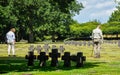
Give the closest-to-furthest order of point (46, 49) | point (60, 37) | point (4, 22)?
point (46, 49) < point (4, 22) < point (60, 37)

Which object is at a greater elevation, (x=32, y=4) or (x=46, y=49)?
(x=32, y=4)

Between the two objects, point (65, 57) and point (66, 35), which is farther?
point (66, 35)

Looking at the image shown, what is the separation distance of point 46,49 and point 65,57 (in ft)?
58.7

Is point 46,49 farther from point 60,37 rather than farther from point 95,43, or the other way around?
point 60,37

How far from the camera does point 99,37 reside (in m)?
32.9

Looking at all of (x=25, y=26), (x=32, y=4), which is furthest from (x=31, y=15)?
(x=25, y=26)

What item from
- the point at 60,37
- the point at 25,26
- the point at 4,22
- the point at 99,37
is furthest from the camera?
the point at 60,37

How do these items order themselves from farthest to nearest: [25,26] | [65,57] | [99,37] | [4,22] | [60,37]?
[60,37] → [25,26] → [4,22] → [99,37] → [65,57]

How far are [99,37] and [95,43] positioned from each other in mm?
1071

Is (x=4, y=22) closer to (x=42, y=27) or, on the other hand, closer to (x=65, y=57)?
(x=42, y=27)

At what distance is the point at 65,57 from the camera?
23141 millimetres

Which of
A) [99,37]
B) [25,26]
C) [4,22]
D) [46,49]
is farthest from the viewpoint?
[25,26]

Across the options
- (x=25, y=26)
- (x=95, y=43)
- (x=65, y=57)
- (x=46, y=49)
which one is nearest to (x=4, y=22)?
(x=25, y=26)

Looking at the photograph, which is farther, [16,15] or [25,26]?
[25,26]
